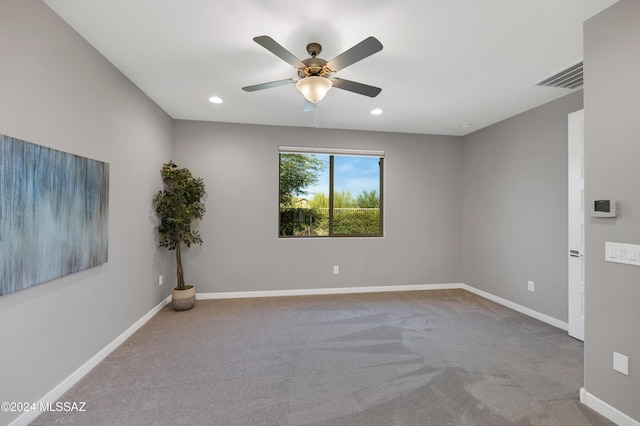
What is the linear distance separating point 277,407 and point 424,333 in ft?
5.93

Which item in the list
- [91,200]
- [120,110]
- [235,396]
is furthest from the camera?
[120,110]

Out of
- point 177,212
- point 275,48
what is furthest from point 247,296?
point 275,48

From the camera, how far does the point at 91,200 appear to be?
85.6 inches

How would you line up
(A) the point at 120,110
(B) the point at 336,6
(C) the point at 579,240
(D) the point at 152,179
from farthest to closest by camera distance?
(D) the point at 152,179
(C) the point at 579,240
(A) the point at 120,110
(B) the point at 336,6

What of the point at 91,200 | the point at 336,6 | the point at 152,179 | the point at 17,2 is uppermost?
the point at 336,6

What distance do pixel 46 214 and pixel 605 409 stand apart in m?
3.87

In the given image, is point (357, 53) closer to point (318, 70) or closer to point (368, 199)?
point (318, 70)

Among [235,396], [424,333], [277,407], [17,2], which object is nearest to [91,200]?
[17,2]

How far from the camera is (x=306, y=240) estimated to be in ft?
14.1

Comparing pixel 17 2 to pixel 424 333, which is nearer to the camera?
pixel 17 2

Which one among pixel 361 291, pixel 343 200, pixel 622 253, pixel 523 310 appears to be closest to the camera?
pixel 622 253

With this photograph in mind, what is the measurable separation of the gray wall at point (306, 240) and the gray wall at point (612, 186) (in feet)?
8.94

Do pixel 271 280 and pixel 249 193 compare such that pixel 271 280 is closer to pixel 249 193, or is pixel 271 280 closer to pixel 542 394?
pixel 249 193

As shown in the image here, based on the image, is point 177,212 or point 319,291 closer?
point 177,212
